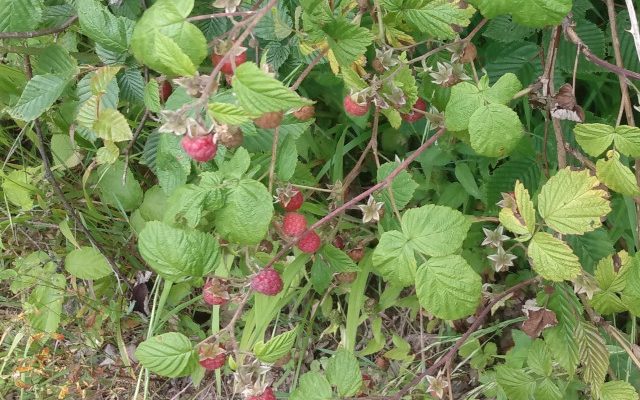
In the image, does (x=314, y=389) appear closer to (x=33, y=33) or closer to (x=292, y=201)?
(x=292, y=201)

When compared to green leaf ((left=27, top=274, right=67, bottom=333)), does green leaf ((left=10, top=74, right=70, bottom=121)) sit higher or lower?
higher

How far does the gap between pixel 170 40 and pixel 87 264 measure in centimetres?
103

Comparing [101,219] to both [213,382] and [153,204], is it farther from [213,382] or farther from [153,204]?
[213,382]

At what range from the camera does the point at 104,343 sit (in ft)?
5.70

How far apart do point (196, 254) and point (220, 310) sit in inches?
31.0

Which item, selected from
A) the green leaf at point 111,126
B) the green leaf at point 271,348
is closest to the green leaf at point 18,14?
the green leaf at point 111,126

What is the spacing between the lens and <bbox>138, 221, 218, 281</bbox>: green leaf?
88cm

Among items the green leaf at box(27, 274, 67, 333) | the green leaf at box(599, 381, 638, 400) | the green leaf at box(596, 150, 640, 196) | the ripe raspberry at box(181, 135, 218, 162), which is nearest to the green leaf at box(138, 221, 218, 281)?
the ripe raspberry at box(181, 135, 218, 162)

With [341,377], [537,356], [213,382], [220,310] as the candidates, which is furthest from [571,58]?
[213,382]

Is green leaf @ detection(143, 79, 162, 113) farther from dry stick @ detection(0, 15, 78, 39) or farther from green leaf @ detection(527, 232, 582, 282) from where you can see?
green leaf @ detection(527, 232, 582, 282)

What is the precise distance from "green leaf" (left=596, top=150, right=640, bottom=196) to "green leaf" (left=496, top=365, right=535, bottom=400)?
1.21 feet

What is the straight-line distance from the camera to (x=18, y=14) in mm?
960

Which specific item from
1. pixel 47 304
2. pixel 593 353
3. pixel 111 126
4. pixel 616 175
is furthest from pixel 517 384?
pixel 47 304

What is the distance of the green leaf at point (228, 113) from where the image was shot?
2.23 feet
